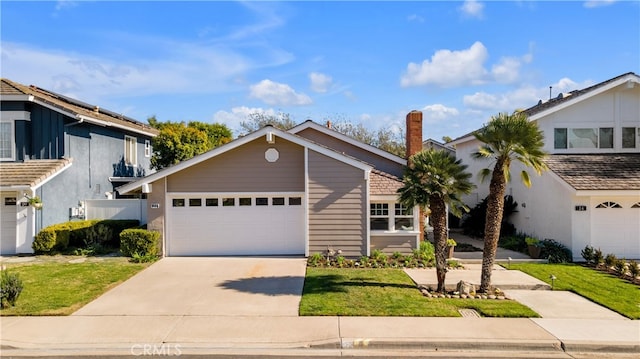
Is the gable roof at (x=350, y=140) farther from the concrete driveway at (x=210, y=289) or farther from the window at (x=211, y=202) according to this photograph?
the concrete driveway at (x=210, y=289)

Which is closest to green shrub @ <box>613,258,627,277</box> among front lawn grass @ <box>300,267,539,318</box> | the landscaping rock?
front lawn grass @ <box>300,267,539,318</box>

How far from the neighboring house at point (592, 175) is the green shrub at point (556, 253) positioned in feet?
0.88

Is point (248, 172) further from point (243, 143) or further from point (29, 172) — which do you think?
point (29, 172)

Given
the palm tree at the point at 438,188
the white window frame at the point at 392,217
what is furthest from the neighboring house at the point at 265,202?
the palm tree at the point at 438,188

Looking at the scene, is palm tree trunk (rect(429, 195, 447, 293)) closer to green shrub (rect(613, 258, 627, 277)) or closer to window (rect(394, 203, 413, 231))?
window (rect(394, 203, 413, 231))

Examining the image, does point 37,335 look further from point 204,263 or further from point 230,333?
point 204,263

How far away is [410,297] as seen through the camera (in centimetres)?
1020

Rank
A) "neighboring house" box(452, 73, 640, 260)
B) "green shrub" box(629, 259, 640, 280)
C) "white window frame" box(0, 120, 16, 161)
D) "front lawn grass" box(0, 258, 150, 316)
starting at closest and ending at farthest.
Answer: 1. "front lawn grass" box(0, 258, 150, 316)
2. "green shrub" box(629, 259, 640, 280)
3. "neighboring house" box(452, 73, 640, 260)
4. "white window frame" box(0, 120, 16, 161)

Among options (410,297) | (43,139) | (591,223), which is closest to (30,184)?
(43,139)

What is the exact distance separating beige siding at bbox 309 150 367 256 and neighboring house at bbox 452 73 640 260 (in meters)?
5.54

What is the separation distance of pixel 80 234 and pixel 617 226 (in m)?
19.6

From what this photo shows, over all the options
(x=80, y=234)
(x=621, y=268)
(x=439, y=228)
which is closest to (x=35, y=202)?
(x=80, y=234)

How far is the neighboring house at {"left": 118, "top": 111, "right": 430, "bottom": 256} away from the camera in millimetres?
14781

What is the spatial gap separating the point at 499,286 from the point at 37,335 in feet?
34.3
